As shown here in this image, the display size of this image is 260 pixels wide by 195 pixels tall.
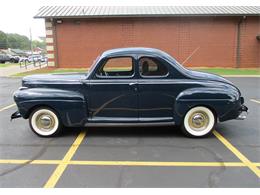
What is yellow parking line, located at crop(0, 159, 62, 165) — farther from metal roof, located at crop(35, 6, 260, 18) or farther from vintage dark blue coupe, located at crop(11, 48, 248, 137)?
metal roof, located at crop(35, 6, 260, 18)

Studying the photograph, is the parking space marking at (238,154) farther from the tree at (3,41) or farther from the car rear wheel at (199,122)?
the tree at (3,41)

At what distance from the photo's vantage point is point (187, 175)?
397 centimetres

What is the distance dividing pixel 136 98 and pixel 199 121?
1.31 metres

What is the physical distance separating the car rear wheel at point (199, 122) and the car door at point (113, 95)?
101 cm

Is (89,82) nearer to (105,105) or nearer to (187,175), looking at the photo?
(105,105)

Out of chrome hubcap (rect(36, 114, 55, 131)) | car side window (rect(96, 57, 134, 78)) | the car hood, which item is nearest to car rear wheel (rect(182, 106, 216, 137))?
car side window (rect(96, 57, 134, 78))

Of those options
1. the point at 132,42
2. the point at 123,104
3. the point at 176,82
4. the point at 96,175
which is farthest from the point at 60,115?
the point at 132,42

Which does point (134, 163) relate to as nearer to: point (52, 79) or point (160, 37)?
point (52, 79)

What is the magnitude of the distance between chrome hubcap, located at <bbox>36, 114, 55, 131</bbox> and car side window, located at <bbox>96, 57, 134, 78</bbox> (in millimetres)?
1312

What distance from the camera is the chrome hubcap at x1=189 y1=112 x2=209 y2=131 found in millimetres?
5547

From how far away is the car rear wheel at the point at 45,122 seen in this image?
5648 millimetres

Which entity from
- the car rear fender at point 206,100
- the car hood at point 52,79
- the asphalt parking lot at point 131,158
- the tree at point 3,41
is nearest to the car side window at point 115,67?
the car hood at point 52,79

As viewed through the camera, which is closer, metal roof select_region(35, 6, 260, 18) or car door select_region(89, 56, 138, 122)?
car door select_region(89, 56, 138, 122)

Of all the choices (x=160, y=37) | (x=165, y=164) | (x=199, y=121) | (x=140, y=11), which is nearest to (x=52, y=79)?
(x=165, y=164)
